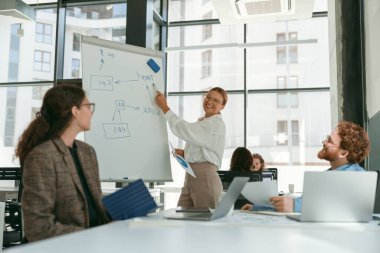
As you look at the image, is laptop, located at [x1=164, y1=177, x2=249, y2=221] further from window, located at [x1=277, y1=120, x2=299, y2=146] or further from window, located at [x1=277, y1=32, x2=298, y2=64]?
window, located at [x1=277, y1=32, x2=298, y2=64]

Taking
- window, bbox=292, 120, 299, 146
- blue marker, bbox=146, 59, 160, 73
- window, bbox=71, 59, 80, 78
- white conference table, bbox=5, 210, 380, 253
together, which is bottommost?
white conference table, bbox=5, 210, 380, 253

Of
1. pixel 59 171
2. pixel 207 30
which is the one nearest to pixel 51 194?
pixel 59 171

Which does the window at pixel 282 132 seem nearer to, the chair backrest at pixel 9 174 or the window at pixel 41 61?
the chair backrest at pixel 9 174

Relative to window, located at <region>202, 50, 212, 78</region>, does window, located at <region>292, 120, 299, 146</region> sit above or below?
below

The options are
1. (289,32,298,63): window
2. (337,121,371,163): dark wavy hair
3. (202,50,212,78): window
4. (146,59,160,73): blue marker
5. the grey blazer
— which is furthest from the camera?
(202,50,212,78): window

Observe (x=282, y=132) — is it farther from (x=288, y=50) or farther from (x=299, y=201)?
(x=299, y=201)

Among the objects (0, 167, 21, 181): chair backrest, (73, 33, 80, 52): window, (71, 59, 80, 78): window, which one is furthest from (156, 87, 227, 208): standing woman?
(73, 33, 80, 52): window

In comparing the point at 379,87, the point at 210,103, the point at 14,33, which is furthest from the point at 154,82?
the point at 14,33

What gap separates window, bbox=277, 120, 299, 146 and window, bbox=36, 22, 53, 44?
3.92 metres

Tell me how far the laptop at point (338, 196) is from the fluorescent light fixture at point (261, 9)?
10.2 feet

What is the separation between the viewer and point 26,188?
1546 millimetres

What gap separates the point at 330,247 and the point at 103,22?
20.7 feet

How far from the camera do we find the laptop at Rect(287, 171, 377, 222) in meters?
1.56

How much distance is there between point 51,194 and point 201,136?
141 cm
